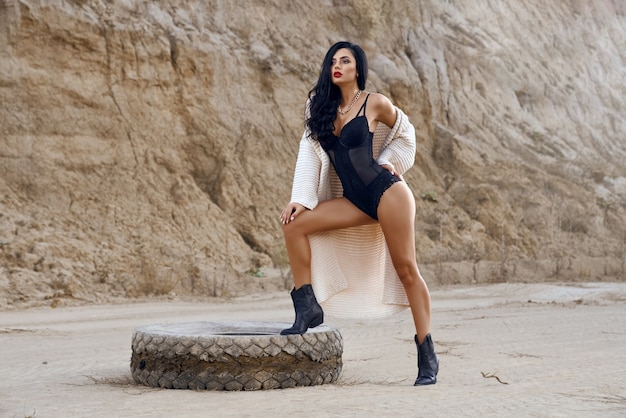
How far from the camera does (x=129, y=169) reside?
17047 mm

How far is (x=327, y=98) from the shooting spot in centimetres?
602

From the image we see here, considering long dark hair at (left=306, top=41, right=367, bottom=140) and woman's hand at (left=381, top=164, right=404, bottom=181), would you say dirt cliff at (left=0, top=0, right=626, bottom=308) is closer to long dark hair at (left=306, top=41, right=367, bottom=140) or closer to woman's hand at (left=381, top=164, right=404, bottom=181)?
long dark hair at (left=306, top=41, right=367, bottom=140)

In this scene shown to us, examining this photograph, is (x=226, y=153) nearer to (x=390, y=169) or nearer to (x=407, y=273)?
(x=390, y=169)

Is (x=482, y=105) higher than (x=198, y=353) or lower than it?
higher

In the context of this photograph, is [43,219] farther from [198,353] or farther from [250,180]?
[198,353]

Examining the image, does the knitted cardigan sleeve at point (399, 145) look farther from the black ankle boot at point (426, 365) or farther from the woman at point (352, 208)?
the black ankle boot at point (426, 365)

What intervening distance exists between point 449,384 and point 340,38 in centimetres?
1721

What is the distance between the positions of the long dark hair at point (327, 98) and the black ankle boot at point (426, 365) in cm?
160

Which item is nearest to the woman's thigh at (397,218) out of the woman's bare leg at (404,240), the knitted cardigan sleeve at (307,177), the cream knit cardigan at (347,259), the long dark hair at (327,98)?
the woman's bare leg at (404,240)

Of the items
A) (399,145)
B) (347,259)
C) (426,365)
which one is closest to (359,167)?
(399,145)

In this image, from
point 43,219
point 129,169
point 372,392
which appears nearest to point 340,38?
point 129,169

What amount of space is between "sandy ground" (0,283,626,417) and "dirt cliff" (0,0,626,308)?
2.54 metres

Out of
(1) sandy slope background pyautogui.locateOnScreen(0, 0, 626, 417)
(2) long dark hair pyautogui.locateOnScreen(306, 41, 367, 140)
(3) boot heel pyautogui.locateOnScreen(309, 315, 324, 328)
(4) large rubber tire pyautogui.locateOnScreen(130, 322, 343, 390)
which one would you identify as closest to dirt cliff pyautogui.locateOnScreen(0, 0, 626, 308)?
(1) sandy slope background pyautogui.locateOnScreen(0, 0, 626, 417)

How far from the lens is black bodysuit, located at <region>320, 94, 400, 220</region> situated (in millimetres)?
5801
